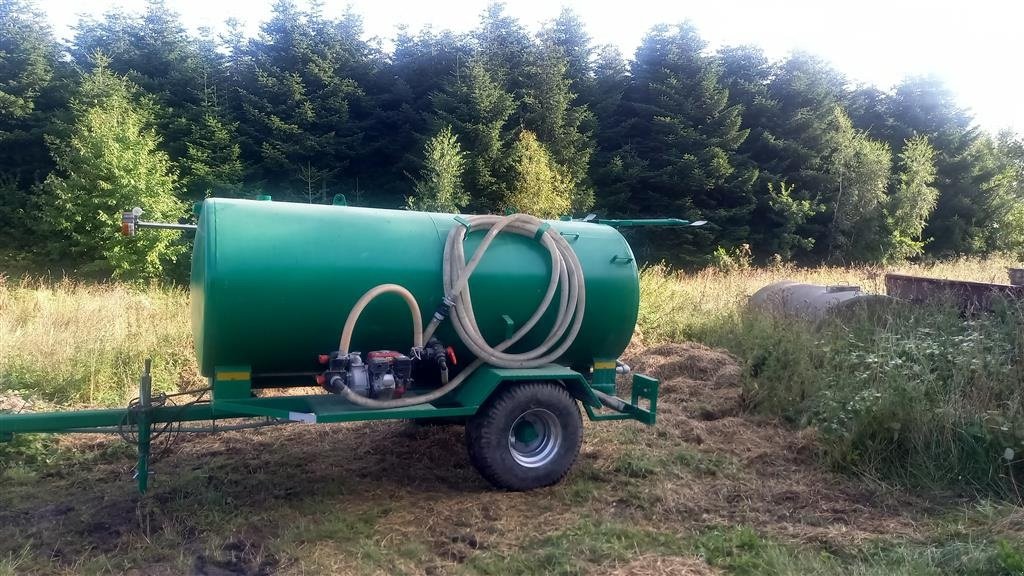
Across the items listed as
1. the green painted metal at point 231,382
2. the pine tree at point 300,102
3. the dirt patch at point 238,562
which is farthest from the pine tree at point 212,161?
the dirt patch at point 238,562

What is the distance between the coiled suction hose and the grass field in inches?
35.1

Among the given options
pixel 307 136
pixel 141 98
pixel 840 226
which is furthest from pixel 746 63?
pixel 141 98

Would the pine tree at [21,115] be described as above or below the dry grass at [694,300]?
above

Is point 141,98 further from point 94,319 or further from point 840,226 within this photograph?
point 840,226

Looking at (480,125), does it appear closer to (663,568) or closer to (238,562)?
(238,562)

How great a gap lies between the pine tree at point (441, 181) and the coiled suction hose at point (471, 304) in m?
16.7

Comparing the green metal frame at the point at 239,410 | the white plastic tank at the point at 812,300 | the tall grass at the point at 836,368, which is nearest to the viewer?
the green metal frame at the point at 239,410

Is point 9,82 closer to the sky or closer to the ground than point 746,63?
closer to the ground

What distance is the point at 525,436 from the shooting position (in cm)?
495

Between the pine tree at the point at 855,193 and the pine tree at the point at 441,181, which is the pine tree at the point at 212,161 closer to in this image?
the pine tree at the point at 441,181

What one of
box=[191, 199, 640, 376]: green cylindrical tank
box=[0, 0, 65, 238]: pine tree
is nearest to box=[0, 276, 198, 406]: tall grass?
box=[191, 199, 640, 376]: green cylindrical tank

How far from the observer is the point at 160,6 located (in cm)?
2939

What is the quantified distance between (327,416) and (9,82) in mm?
28930

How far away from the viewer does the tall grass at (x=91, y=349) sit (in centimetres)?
687
